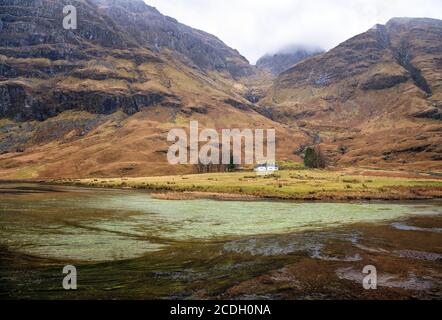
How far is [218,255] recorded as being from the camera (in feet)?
98.2

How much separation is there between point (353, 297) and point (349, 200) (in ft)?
223

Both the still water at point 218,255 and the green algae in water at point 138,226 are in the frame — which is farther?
the green algae in water at point 138,226

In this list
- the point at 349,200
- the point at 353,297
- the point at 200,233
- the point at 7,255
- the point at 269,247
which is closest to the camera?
the point at 353,297

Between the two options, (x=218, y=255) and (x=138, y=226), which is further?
(x=138, y=226)

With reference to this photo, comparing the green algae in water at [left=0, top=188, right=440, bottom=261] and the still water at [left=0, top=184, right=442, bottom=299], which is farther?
the green algae in water at [left=0, top=188, right=440, bottom=261]

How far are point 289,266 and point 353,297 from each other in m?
6.99

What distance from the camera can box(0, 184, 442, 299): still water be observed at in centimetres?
2056

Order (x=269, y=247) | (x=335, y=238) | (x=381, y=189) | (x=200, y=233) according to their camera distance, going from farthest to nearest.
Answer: (x=381, y=189), (x=200, y=233), (x=335, y=238), (x=269, y=247)

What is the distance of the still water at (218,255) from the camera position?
20562 mm

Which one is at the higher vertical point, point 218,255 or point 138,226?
point 218,255
